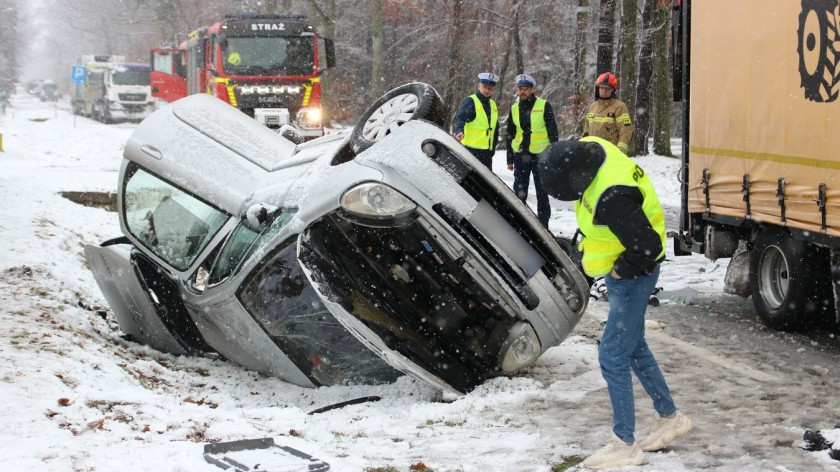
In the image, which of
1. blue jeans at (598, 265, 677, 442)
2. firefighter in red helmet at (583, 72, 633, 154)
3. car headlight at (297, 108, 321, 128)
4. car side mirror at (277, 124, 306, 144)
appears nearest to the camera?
blue jeans at (598, 265, 677, 442)

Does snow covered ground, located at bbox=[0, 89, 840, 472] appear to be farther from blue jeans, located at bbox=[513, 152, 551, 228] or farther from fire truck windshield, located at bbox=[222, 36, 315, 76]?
fire truck windshield, located at bbox=[222, 36, 315, 76]

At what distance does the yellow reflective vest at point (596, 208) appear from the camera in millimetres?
4438

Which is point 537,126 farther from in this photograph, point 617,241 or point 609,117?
point 617,241

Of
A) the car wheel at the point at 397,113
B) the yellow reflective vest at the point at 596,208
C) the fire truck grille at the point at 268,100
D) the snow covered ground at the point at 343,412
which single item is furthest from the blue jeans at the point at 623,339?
the fire truck grille at the point at 268,100

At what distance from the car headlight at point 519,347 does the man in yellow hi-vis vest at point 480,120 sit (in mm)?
5421

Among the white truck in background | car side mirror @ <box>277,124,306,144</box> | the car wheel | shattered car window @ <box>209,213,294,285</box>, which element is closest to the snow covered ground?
shattered car window @ <box>209,213,294,285</box>

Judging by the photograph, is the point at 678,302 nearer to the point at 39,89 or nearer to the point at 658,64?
the point at 658,64


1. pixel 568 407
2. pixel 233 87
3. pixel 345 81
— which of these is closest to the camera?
pixel 568 407

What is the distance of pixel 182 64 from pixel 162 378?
2666cm

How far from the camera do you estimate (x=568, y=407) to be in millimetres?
5574

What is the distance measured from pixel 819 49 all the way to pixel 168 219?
479 cm

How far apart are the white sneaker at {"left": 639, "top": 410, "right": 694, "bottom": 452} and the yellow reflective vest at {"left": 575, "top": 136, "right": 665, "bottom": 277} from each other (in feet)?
2.86

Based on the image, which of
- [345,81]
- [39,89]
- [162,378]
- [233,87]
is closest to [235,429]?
[162,378]

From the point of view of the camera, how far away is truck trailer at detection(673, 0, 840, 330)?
6.71 meters
